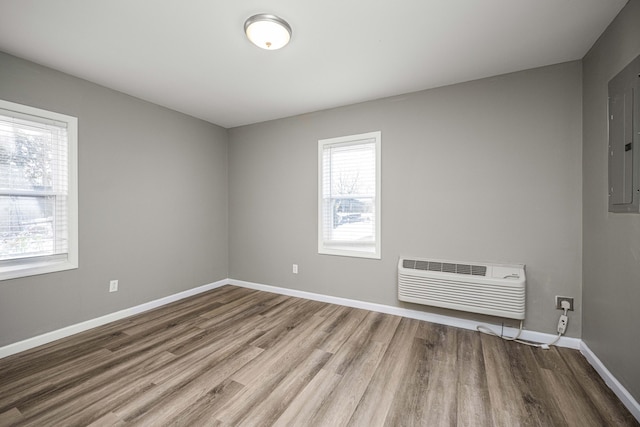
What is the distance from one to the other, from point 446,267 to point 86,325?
3.81m

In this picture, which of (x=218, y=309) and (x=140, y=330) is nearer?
(x=140, y=330)

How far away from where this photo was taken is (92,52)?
7.16ft

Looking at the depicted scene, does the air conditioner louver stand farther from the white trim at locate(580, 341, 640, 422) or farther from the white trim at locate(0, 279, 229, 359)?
the white trim at locate(0, 279, 229, 359)

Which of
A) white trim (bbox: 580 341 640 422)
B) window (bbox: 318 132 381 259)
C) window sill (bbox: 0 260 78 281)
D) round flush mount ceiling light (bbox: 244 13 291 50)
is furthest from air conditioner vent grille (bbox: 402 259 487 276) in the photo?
window sill (bbox: 0 260 78 281)

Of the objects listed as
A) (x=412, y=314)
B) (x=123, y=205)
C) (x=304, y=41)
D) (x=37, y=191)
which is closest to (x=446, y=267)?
(x=412, y=314)

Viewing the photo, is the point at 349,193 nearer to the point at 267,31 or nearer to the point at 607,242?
the point at 267,31

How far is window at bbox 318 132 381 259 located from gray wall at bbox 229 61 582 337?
0.11 metres

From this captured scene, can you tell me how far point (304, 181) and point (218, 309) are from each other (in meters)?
2.02

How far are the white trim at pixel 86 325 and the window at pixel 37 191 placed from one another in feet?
1.95

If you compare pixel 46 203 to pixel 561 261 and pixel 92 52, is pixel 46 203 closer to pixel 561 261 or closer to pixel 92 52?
pixel 92 52

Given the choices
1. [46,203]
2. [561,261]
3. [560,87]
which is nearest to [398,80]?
[560,87]

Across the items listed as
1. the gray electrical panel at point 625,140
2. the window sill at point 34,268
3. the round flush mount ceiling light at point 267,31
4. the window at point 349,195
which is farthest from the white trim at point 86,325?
the gray electrical panel at point 625,140

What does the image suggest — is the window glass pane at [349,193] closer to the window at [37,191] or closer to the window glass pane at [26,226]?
the window at [37,191]

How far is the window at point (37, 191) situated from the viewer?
7.29ft
